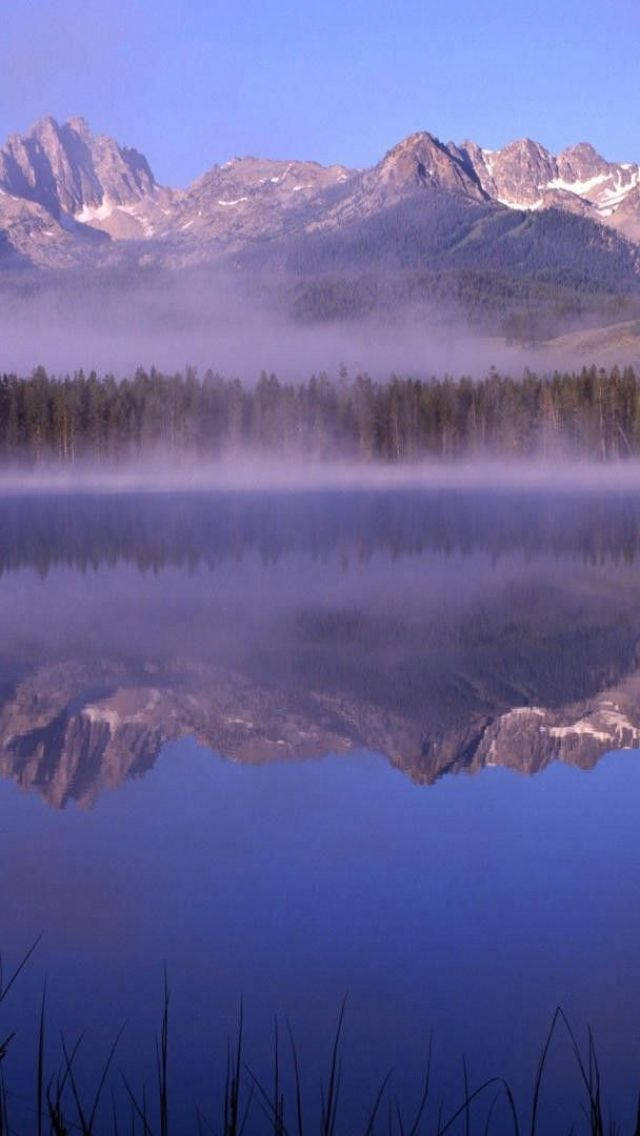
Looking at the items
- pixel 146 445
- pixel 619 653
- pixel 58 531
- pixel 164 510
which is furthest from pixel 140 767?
pixel 146 445

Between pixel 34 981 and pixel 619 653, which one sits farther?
pixel 619 653

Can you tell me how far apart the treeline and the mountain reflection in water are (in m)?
88.1

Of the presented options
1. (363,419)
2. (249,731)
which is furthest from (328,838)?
(363,419)

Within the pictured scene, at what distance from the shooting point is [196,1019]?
812 cm

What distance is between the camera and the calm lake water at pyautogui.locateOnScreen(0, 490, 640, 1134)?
7973mm

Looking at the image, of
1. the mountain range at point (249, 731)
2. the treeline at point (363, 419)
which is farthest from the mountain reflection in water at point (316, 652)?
the treeline at point (363, 419)

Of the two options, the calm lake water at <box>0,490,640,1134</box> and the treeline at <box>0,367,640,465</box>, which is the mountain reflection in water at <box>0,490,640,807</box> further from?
the treeline at <box>0,367,640,465</box>

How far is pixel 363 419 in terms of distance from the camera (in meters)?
136

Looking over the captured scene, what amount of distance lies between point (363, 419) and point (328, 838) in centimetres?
12569

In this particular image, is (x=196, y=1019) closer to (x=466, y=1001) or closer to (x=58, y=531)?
(x=466, y=1001)

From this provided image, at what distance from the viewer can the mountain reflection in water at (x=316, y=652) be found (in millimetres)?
14914

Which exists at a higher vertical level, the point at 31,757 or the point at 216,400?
the point at 216,400

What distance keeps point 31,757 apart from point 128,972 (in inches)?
232

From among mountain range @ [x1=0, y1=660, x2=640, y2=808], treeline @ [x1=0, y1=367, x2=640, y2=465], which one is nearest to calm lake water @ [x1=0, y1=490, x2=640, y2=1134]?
mountain range @ [x1=0, y1=660, x2=640, y2=808]
